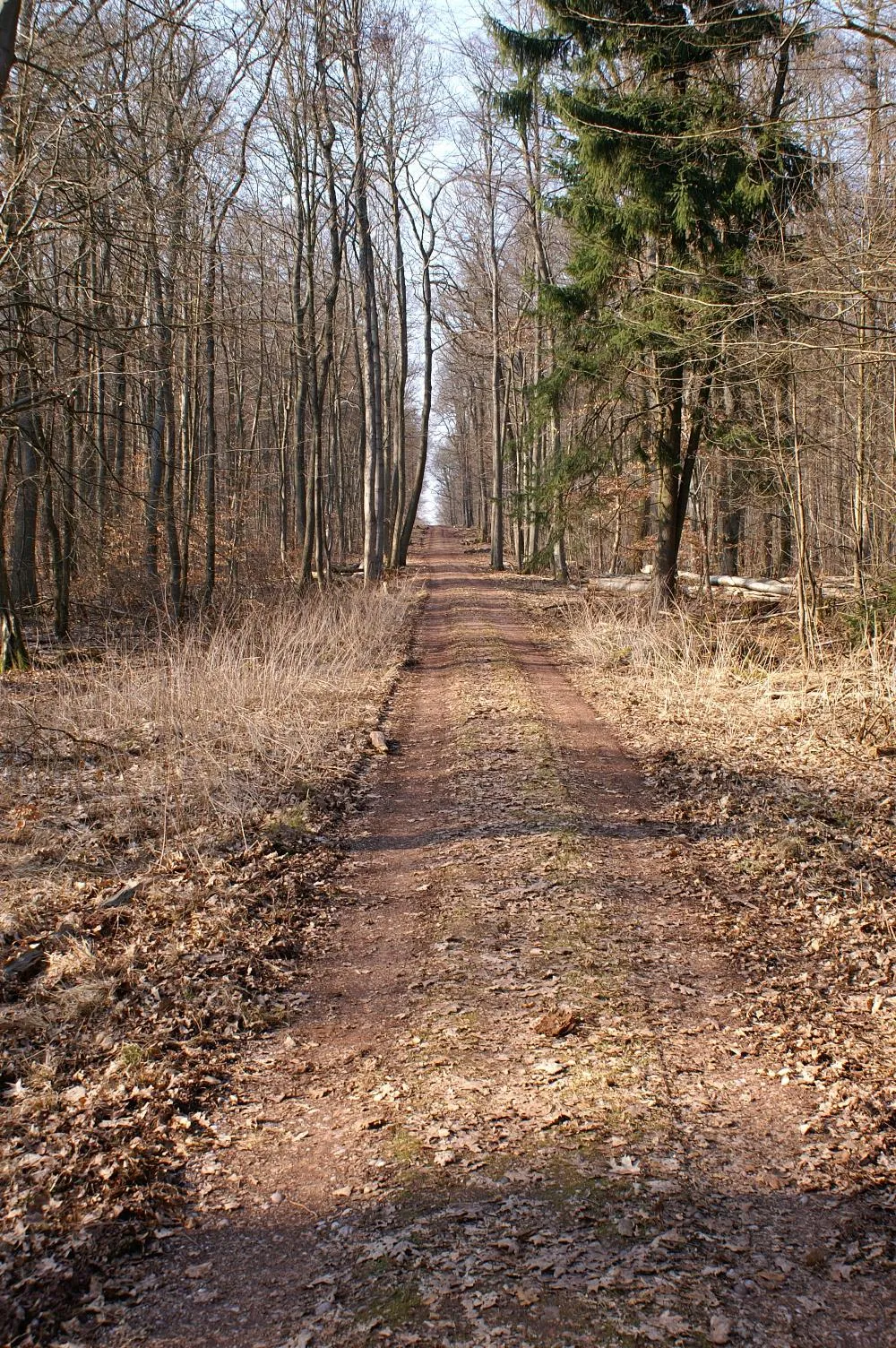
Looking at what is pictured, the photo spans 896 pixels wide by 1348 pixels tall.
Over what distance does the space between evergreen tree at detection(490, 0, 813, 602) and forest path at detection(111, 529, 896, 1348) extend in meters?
7.58

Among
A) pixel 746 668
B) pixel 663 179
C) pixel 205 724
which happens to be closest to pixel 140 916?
pixel 205 724

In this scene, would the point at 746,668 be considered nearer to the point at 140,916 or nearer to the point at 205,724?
the point at 205,724

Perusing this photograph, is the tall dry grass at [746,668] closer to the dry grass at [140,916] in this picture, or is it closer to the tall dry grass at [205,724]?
the tall dry grass at [205,724]

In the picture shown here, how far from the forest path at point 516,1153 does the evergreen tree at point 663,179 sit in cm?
758

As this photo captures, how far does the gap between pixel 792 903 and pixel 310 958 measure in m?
2.95

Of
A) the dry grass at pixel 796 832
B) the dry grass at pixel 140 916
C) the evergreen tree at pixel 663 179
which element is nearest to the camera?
the dry grass at pixel 140 916

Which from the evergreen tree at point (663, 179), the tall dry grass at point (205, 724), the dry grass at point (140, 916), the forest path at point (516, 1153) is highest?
the evergreen tree at point (663, 179)

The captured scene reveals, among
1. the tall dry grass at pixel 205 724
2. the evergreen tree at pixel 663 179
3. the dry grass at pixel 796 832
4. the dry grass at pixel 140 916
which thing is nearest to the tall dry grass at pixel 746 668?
the dry grass at pixel 796 832

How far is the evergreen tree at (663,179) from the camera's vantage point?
37.5 feet

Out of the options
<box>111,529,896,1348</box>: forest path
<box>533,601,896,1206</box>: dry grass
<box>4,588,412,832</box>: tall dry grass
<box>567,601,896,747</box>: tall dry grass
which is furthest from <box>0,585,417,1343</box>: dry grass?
<box>567,601,896,747</box>: tall dry grass

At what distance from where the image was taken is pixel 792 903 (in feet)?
18.4

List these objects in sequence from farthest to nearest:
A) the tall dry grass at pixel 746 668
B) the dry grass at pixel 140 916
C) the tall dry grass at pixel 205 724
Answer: the tall dry grass at pixel 746 668, the tall dry grass at pixel 205 724, the dry grass at pixel 140 916

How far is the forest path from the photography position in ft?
8.91

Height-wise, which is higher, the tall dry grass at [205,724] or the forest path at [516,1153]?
the tall dry grass at [205,724]
